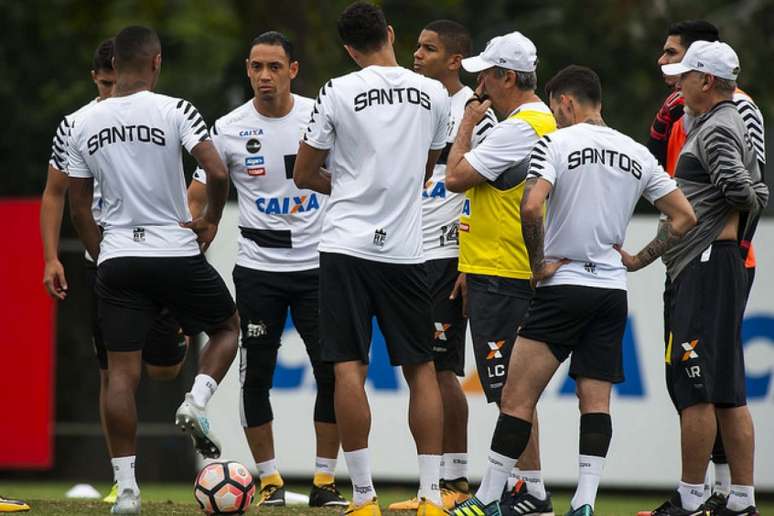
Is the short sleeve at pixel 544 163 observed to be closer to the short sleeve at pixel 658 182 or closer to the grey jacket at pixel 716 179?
the short sleeve at pixel 658 182

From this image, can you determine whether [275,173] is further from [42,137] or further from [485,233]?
[42,137]

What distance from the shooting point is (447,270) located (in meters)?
9.16

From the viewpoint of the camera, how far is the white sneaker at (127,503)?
26.7 feet

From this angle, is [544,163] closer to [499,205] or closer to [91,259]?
[499,205]

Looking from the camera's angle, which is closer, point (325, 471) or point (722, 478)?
point (722, 478)

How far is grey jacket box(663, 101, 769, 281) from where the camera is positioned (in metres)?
8.15

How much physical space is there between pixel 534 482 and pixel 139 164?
285 cm

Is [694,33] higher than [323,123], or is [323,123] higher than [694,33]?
[694,33]

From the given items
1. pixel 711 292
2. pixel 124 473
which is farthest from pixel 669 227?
pixel 124 473

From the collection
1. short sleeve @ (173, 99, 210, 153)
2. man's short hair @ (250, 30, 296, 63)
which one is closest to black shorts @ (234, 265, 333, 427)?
short sleeve @ (173, 99, 210, 153)

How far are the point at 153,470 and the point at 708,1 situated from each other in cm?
1374

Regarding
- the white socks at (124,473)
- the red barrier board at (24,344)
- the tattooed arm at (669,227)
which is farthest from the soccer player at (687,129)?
the red barrier board at (24,344)

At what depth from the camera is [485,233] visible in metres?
8.60

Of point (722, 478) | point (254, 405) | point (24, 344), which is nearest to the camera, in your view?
point (722, 478)
